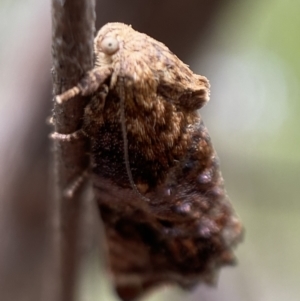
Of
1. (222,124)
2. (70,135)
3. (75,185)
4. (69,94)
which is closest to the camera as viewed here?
(69,94)

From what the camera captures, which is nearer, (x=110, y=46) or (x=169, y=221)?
(x=110, y=46)

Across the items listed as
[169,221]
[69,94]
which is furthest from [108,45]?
[169,221]

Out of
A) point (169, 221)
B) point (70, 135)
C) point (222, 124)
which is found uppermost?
point (70, 135)

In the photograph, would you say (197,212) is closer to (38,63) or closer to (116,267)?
(116,267)

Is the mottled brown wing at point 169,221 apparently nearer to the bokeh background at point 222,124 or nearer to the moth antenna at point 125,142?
the moth antenna at point 125,142

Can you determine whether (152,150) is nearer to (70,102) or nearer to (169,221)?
(70,102)

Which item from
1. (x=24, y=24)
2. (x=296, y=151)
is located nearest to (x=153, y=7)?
(x=24, y=24)

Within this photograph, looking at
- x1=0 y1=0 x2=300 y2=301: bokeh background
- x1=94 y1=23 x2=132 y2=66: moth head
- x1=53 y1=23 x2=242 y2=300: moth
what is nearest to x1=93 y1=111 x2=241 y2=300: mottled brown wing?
x1=53 y1=23 x2=242 y2=300: moth
